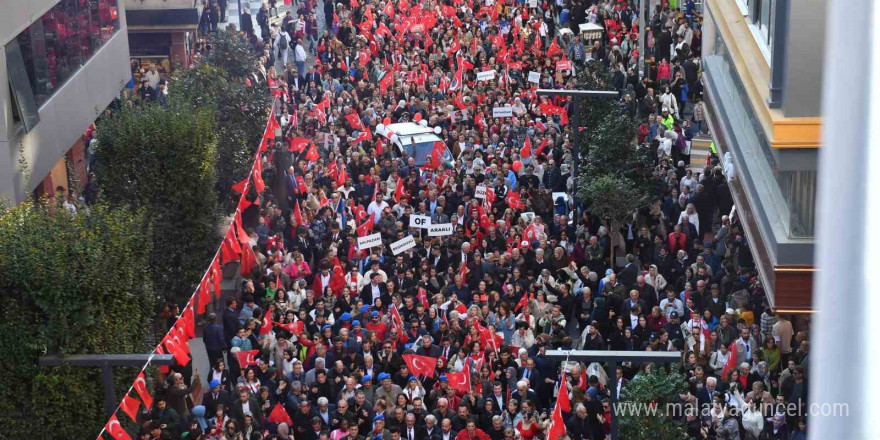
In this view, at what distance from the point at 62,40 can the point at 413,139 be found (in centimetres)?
816

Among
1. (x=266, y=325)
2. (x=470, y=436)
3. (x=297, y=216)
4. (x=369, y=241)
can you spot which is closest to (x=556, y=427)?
(x=470, y=436)

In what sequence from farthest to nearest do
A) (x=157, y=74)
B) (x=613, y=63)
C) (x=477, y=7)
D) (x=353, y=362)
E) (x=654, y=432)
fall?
1. (x=477, y=7)
2. (x=157, y=74)
3. (x=613, y=63)
4. (x=353, y=362)
5. (x=654, y=432)

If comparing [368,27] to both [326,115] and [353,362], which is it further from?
[353,362]

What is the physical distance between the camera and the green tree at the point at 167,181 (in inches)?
848

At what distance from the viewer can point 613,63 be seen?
3506 cm

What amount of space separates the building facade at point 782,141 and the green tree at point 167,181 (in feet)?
28.9

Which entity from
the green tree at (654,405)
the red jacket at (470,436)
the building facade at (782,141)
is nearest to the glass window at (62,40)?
the red jacket at (470,436)

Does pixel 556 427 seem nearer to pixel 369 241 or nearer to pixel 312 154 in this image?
Answer: pixel 369 241

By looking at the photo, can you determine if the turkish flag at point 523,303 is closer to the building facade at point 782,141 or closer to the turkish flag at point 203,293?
the building facade at point 782,141

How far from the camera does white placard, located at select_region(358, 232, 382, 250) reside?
2256 centimetres

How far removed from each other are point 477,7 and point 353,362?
26.8 metres

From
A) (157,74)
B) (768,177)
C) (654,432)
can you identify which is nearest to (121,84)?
(157,74)

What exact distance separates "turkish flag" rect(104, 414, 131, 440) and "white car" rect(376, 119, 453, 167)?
52.9 feet

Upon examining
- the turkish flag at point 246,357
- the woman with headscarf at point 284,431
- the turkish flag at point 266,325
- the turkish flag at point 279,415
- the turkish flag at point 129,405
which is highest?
the turkish flag at point 129,405
